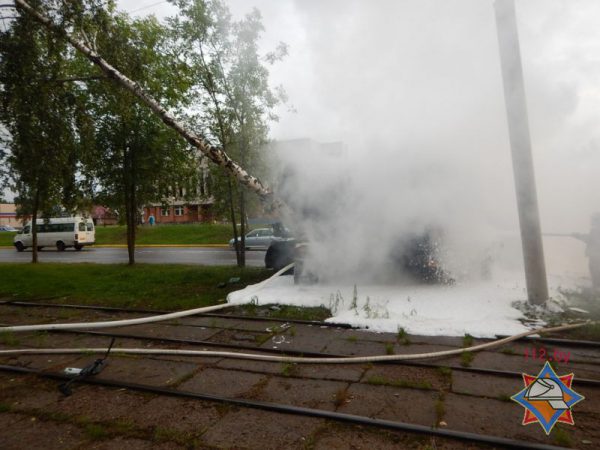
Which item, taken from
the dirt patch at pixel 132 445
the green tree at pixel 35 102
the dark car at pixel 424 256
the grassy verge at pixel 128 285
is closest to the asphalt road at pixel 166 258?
the grassy verge at pixel 128 285

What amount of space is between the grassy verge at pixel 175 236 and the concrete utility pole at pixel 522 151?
82.4 ft

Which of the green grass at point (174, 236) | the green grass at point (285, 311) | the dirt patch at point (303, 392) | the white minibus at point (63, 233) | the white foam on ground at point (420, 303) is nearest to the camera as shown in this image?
the dirt patch at point (303, 392)

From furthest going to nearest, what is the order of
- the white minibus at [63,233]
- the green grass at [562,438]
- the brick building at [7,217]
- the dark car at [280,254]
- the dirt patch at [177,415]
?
the brick building at [7,217]
the white minibus at [63,233]
the dark car at [280,254]
the dirt patch at [177,415]
the green grass at [562,438]

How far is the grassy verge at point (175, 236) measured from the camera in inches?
1226

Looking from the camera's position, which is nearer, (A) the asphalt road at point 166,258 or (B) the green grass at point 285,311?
(B) the green grass at point 285,311

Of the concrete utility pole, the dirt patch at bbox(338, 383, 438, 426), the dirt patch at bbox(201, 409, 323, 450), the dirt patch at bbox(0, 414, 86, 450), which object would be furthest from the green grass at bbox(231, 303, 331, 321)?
the dirt patch at bbox(0, 414, 86, 450)

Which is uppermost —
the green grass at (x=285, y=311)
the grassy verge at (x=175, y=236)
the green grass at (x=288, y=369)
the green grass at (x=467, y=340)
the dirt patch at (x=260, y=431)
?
the grassy verge at (x=175, y=236)

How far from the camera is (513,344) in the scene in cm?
466

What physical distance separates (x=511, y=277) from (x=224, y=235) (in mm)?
25761

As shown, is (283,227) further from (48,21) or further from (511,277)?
(48,21)

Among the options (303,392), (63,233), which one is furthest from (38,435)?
(63,233)

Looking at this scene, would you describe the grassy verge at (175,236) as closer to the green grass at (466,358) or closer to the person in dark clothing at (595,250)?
the person in dark clothing at (595,250)

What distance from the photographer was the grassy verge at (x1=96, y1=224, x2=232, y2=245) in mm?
31141

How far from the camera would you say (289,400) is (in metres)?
3.39
